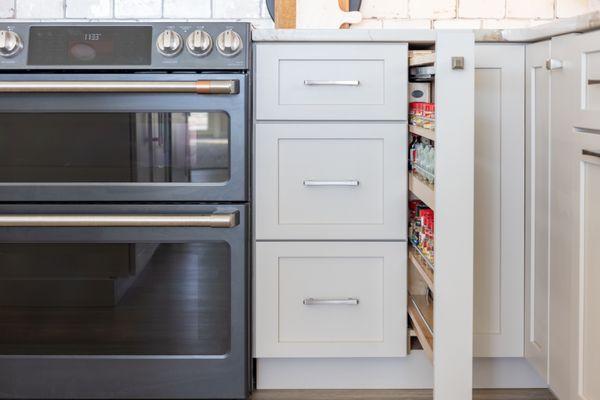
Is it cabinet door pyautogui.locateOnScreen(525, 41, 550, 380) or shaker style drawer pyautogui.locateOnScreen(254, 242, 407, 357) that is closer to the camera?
cabinet door pyautogui.locateOnScreen(525, 41, 550, 380)

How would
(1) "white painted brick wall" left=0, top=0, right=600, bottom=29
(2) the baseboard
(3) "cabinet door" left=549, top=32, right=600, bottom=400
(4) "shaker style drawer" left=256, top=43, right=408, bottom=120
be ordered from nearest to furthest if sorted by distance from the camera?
(3) "cabinet door" left=549, top=32, right=600, bottom=400, (4) "shaker style drawer" left=256, top=43, right=408, bottom=120, (2) the baseboard, (1) "white painted brick wall" left=0, top=0, right=600, bottom=29

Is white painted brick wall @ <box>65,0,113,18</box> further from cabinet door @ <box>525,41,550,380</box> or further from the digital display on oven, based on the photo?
cabinet door @ <box>525,41,550,380</box>

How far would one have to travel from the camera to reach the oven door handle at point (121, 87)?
1848 mm

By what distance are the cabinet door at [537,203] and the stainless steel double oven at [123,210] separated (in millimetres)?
687

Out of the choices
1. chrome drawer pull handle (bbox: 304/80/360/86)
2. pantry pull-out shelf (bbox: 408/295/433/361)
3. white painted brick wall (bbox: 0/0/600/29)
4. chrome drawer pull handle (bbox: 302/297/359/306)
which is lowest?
pantry pull-out shelf (bbox: 408/295/433/361)

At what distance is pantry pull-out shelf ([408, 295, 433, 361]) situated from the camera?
5.93 feet

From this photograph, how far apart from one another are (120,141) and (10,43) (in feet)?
1.11

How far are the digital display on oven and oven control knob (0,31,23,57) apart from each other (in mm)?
27

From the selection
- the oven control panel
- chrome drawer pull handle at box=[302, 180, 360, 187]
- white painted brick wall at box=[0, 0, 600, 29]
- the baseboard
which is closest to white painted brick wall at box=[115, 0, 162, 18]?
white painted brick wall at box=[0, 0, 600, 29]

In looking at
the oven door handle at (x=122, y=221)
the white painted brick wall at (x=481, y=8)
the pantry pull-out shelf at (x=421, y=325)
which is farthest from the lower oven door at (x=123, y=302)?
the white painted brick wall at (x=481, y=8)

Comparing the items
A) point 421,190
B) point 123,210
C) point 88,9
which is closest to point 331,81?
point 421,190

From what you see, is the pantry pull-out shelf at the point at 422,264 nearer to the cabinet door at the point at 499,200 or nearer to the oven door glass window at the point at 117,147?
the cabinet door at the point at 499,200

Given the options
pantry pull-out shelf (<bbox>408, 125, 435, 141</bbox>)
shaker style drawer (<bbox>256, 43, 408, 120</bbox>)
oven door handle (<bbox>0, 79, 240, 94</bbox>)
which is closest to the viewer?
pantry pull-out shelf (<bbox>408, 125, 435, 141</bbox>)

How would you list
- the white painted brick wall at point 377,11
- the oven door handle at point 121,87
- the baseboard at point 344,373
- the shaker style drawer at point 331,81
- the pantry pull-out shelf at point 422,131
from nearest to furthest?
the pantry pull-out shelf at point 422,131 → the oven door handle at point 121,87 → the shaker style drawer at point 331,81 → the baseboard at point 344,373 → the white painted brick wall at point 377,11
